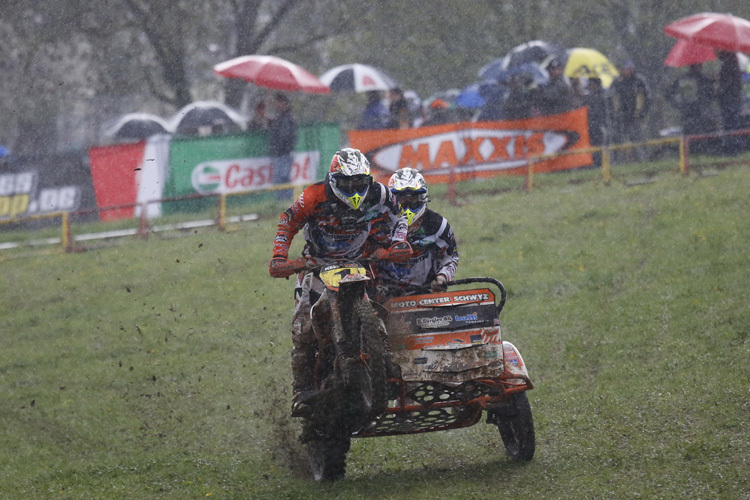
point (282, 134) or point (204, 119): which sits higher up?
point (204, 119)

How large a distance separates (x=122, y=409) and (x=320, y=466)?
4221 millimetres

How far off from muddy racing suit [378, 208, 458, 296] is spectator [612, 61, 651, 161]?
15.1 meters

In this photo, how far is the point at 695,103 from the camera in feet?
78.4

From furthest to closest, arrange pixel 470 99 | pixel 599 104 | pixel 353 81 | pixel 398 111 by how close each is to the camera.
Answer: pixel 470 99, pixel 353 81, pixel 599 104, pixel 398 111

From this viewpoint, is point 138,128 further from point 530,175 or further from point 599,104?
point 599,104

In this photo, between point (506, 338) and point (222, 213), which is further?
point (222, 213)

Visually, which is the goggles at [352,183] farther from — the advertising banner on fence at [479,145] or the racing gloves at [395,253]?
the advertising banner on fence at [479,145]

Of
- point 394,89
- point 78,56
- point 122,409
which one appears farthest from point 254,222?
point 78,56

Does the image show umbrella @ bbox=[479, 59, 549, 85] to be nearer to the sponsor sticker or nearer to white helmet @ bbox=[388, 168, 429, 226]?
white helmet @ bbox=[388, 168, 429, 226]

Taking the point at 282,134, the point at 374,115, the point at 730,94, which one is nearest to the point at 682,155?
the point at 730,94

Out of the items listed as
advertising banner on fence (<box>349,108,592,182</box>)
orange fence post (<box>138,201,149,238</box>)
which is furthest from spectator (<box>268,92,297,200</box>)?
Result: orange fence post (<box>138,201,149,238</box>)

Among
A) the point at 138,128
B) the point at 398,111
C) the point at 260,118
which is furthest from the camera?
the point at 138,128

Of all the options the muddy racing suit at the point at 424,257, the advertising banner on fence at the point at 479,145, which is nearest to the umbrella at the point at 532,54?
the advertising banner on fence at the point at 479,145

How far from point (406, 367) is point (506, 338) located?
5638 mm
